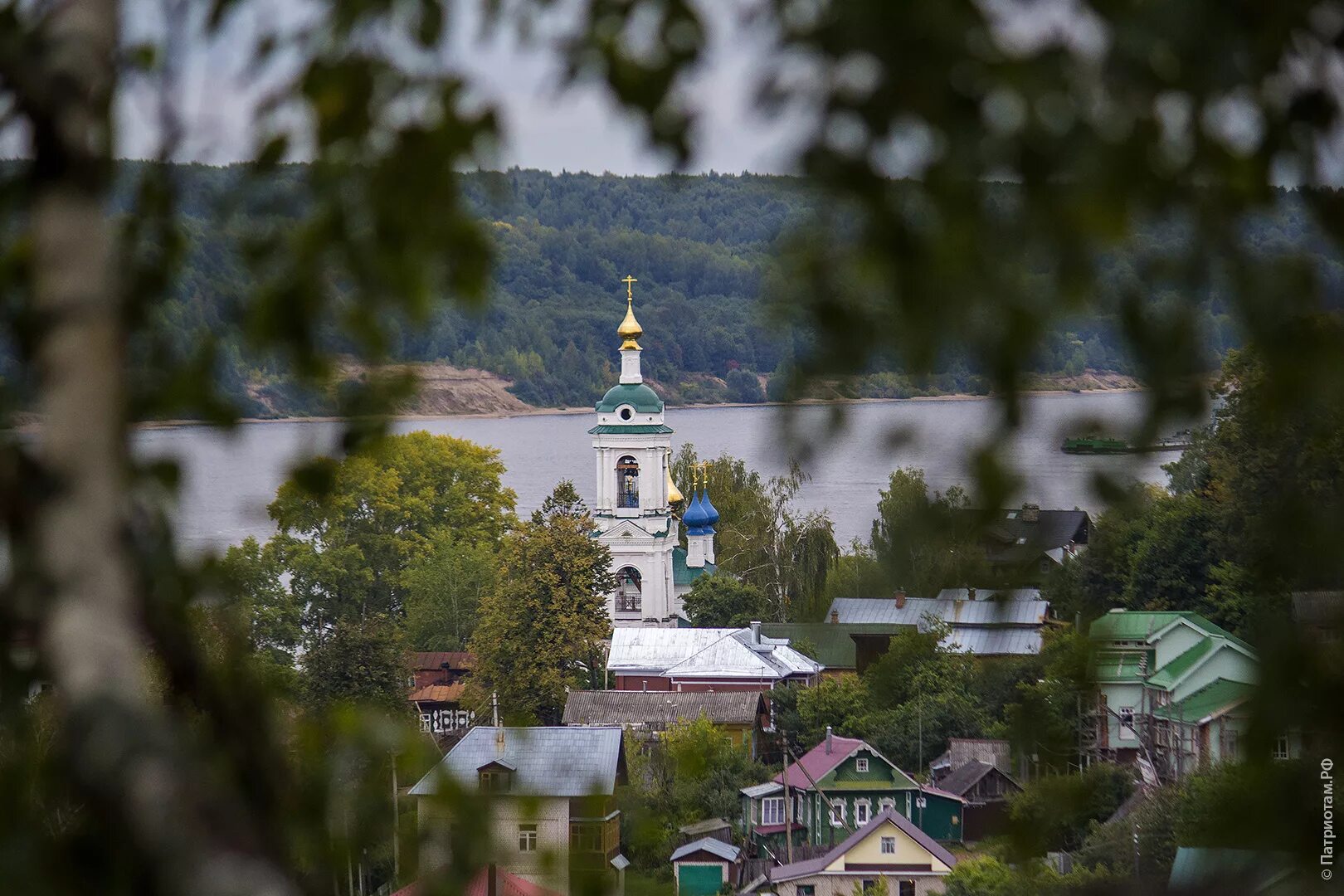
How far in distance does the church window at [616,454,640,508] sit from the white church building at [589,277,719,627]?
0.02 m

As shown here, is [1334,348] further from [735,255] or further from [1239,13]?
[735,255]

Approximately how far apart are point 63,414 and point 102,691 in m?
0.20

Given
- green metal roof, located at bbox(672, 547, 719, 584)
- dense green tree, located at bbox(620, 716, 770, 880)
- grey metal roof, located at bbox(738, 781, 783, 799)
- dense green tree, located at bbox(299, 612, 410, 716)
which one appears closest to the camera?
dense green tree, located at bbox(620, 716, 770, 880)

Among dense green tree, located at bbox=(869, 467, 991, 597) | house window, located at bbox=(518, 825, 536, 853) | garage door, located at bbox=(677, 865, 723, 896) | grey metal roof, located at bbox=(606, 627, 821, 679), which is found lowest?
garage door, located at bbox=(677, 865, 723, 896)

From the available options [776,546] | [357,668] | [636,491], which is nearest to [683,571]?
[636,491]

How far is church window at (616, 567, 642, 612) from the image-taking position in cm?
3866

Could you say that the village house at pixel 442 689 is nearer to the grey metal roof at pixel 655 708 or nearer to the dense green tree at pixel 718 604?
the grey metal roof at pixel 655 708

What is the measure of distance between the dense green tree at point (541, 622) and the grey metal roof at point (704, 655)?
5.36 ft

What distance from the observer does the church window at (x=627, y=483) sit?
123ft

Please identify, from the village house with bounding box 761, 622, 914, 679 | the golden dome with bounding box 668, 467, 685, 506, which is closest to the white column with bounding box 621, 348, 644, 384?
the golden dome with bounding box 668, 467, 685, 506

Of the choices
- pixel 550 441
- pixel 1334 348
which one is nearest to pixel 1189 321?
pixel 1334 348

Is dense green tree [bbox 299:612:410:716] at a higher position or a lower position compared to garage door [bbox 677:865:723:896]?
higher

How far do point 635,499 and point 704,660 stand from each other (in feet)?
22.2

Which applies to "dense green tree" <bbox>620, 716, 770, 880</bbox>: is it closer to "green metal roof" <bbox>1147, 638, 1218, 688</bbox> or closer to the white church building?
"green metal roof" <bbox>1147, 638, 1218, 688</bbox>
